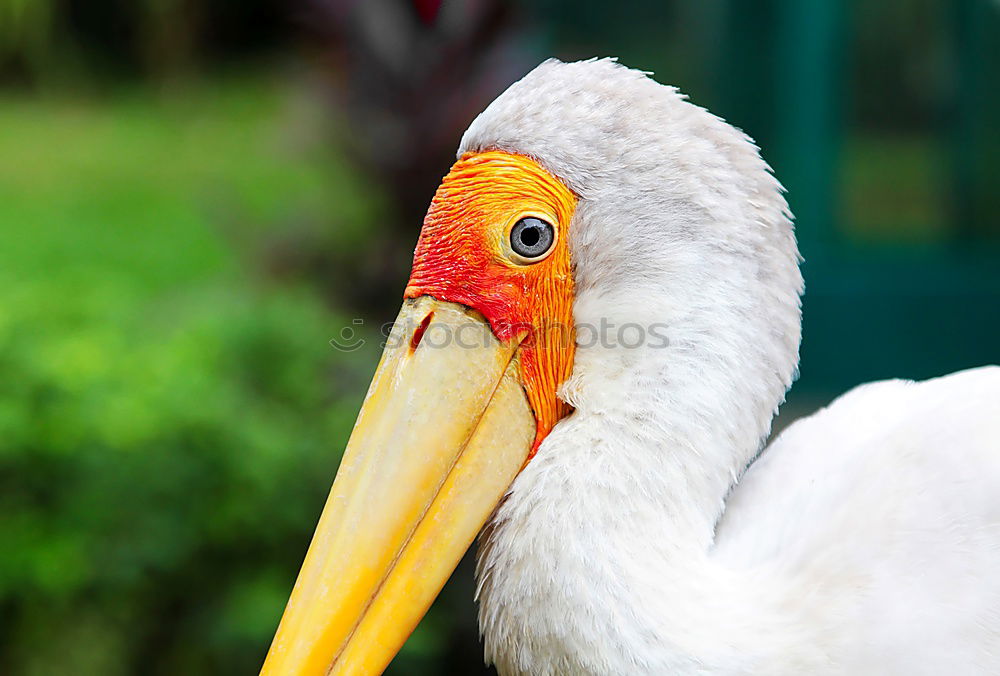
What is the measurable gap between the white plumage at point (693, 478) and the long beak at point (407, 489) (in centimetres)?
8

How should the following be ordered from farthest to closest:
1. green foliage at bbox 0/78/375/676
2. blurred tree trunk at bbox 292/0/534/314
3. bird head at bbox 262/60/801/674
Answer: blurred tree trunk at bbox 292/0/534/314 → green foliage at bbox 0/78/375/676 → bird head at bbox 262/60/801/674

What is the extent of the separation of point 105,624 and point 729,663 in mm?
2362

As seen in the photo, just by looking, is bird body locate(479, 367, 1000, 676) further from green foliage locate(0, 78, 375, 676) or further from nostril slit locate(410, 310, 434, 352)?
green foliage locate(0, 78, 375, 676)

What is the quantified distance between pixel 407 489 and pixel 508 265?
40 cm

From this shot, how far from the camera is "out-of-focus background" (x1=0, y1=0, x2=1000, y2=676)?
11.2 ft

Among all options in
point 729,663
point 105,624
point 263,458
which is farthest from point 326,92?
point 729,663

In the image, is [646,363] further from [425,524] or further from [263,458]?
[263,458]

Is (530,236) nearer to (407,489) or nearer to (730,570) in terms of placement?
(407,489)

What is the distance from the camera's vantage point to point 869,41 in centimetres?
579

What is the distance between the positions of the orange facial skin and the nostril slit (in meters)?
0.04

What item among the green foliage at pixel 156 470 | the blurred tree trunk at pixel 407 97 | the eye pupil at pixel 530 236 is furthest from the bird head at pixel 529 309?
the blurred tree trunk at pixel 407 97

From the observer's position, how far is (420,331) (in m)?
1.92

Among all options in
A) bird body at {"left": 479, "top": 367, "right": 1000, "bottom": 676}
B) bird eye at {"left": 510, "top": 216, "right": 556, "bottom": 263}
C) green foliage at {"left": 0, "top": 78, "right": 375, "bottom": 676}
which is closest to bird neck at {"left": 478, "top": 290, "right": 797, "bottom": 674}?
bird body at {"left": 479, "top": 367, "right": 1000, "bottom": 676}

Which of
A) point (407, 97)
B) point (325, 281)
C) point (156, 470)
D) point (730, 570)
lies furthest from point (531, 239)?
point (325, 281)
